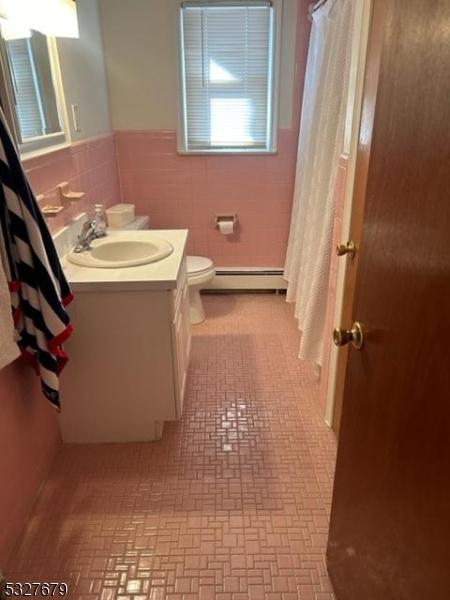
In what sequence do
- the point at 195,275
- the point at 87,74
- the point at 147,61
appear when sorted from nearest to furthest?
the point at 87,74, the point at 195,275, the point at 147,61

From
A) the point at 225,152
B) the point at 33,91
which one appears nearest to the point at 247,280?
the point at 225,152

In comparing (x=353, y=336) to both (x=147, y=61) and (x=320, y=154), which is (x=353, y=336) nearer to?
(x=320, y=154)

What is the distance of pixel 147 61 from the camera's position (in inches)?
116

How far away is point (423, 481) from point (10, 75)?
179cm

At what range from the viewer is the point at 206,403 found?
87.6 inches

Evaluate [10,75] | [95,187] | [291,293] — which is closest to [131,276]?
[10,75]

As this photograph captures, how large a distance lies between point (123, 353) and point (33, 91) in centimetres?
116

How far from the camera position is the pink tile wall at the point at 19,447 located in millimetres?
1433

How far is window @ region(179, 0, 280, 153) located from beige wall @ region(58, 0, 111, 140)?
561 millimetres

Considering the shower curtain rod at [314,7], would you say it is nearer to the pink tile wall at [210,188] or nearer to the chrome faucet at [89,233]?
the pink tile wall at [210,188]

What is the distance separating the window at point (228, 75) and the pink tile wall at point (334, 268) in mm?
1483

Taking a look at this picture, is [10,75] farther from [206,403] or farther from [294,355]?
[294,355]

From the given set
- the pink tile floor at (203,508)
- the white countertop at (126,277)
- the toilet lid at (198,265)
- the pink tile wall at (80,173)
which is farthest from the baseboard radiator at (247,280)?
the white countertop at (126,277)

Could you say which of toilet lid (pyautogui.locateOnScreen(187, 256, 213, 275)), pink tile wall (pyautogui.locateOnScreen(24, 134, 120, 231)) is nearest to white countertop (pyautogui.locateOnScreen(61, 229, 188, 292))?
pink tile wall (pyautogui.locateOnScreen(24, 134, 120, 231))
